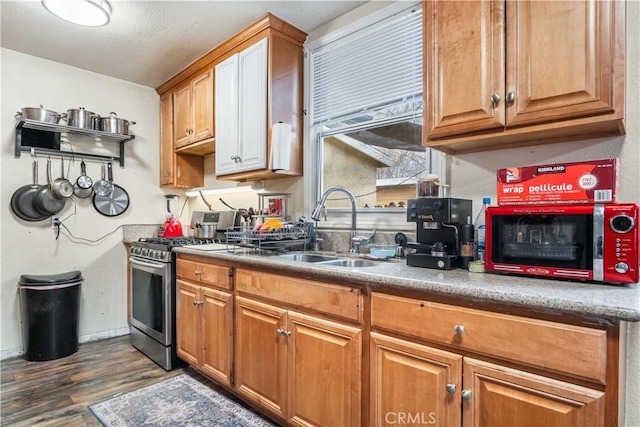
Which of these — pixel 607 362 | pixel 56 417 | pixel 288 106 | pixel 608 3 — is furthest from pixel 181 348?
pixel 608 3

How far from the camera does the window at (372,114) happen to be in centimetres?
201

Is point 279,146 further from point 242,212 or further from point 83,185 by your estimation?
point 83,185

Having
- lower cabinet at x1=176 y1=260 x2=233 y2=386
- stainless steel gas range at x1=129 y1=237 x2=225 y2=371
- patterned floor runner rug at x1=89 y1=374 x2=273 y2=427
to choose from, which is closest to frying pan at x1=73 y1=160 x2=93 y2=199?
stainless steel gas range at x1=129 y1=237 x2=225 y2=371

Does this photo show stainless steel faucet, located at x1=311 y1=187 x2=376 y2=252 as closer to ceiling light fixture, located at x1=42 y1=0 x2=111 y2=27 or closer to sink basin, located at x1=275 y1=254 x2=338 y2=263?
sink basin, located at x1=275 y1=254 x2=338 y2=263

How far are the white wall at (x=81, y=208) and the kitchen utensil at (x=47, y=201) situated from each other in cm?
8

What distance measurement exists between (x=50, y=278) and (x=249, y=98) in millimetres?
2183

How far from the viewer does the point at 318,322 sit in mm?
1532

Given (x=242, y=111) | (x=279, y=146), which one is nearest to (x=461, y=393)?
(x=279, y=146)

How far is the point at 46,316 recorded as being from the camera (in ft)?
8.85

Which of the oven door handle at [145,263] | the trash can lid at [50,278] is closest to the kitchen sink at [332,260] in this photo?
the oven door handle at [145,263]

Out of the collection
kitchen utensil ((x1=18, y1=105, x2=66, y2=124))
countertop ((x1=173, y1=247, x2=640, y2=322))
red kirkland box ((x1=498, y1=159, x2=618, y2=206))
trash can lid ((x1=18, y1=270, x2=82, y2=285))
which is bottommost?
trash can lid ((x1=18, y1=270, x2=82, y2=285))

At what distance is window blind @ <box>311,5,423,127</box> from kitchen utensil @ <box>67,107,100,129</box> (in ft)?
6.83

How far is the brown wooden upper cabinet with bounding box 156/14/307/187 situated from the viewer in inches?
94.3

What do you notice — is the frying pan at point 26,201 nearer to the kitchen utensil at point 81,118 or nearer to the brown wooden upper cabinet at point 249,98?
the kitchen utensil at point 81,118
